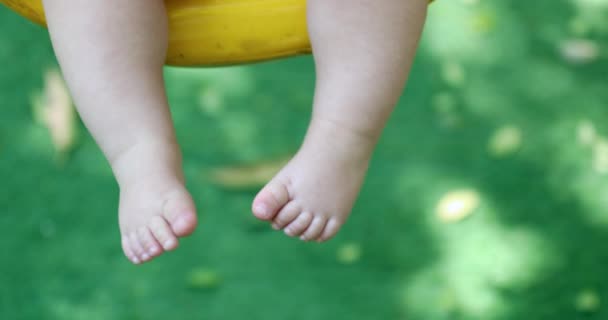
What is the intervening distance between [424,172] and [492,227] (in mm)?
202

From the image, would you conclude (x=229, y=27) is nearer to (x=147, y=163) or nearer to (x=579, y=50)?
(x=147, y=163)

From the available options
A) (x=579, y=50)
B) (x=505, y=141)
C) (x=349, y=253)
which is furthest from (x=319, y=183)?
(x=579, y=50)

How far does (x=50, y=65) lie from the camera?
85.8 inches

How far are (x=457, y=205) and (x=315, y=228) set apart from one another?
0.98 m

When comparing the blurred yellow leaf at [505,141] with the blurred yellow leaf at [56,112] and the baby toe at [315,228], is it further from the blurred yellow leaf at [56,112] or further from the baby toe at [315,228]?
the baby toe at [315,228]

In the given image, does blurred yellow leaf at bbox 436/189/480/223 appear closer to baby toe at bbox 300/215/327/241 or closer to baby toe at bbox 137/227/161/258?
baby toe at bbox 300/215/327/241

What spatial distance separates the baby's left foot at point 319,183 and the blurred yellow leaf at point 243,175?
0.94 m

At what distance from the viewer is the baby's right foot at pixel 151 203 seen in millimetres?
973

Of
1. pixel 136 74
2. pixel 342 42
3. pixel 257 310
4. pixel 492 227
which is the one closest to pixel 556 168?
pixel 492 227

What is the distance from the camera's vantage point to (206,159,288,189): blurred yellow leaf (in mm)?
1980

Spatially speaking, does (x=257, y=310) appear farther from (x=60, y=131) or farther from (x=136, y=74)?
(x=136, y=74)

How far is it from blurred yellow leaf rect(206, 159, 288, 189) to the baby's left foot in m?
0.94

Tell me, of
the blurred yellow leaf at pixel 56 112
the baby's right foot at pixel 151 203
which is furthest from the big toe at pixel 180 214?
the blurred yellow leaf at pixel 56 112

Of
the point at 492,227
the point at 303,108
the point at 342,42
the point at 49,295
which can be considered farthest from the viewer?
the point at 303,108
